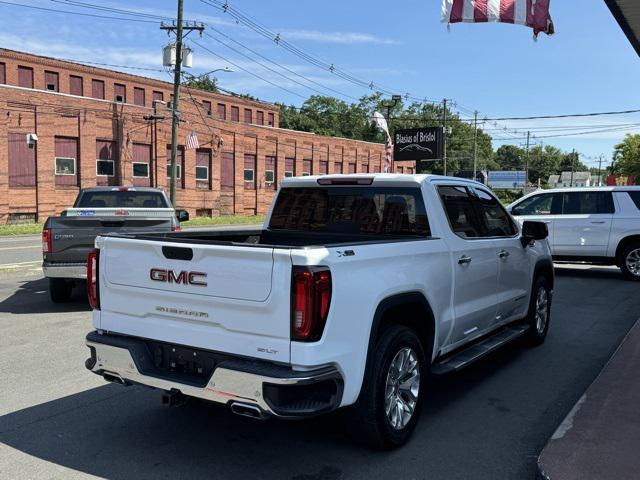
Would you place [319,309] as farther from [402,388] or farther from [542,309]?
[542,309]

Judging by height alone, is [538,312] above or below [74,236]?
below

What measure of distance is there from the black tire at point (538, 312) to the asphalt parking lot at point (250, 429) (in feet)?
0.64

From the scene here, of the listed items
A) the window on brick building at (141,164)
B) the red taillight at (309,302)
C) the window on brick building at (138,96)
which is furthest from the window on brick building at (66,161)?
the red taillight at (309,302)

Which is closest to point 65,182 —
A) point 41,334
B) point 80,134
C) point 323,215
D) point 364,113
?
point 80,134

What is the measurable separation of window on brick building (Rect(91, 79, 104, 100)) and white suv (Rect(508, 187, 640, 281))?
52282mm

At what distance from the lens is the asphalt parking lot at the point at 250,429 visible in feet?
12.7

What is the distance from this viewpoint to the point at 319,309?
340 cm

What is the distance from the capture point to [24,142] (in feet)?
101

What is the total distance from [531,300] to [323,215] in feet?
9.18

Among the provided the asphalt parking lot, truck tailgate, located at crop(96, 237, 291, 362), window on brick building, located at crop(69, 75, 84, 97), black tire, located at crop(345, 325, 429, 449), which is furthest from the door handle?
window on brick building, located at crop(69, 75, 84, 97)

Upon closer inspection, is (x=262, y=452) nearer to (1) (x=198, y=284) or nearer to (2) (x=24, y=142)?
(1) (x=198, y=284)

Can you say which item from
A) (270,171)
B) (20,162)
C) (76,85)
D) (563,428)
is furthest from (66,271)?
(76,85)

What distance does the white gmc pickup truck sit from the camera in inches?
134

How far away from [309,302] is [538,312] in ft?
15.1
